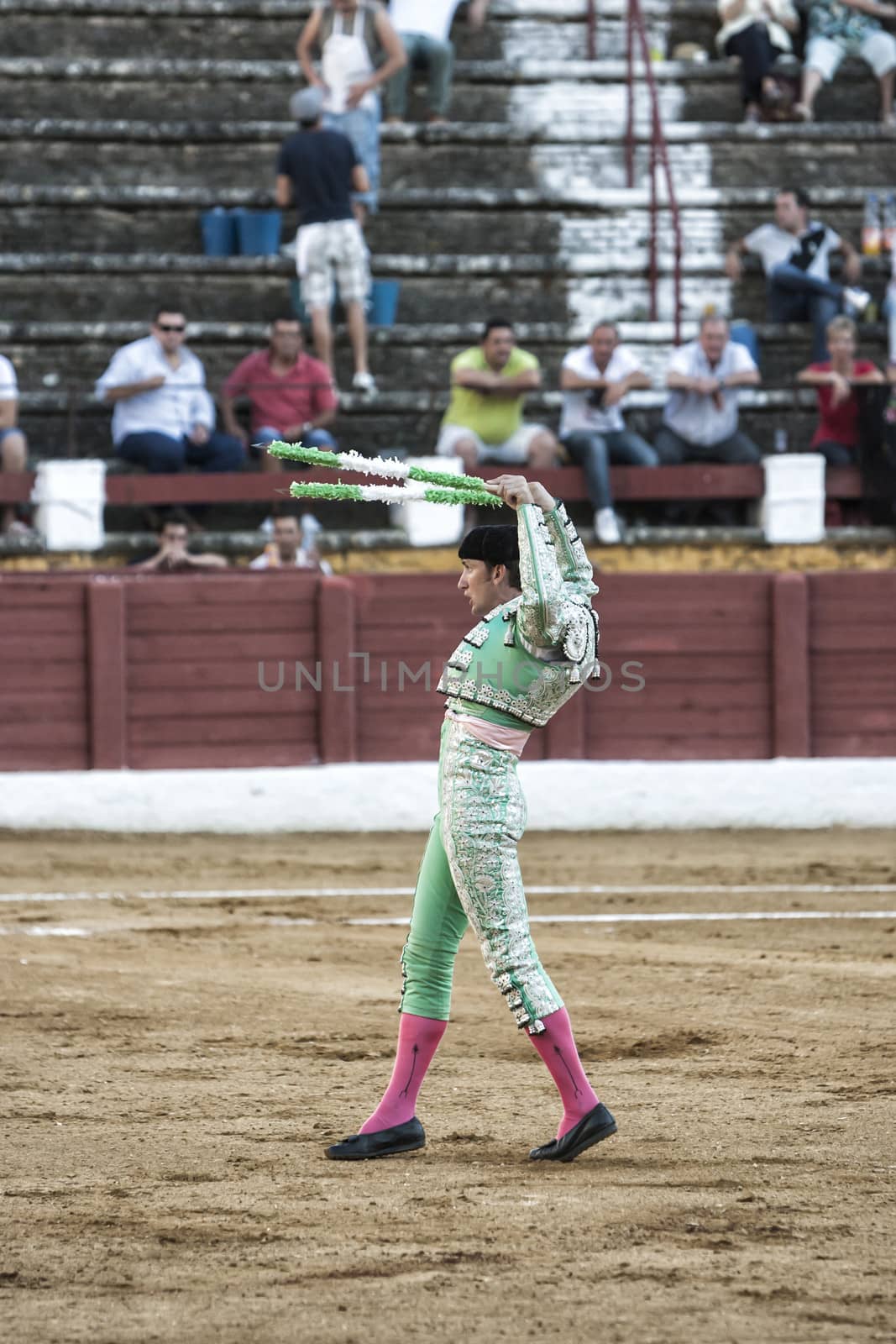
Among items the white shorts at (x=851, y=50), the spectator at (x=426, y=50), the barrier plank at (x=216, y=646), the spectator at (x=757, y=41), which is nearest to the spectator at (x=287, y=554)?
the barrier plank at (x=216, y=646)

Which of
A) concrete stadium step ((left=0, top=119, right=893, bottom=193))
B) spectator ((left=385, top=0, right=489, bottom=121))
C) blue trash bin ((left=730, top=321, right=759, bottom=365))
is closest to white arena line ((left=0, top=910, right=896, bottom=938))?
blue trash bin ((left=730, top=321, right=759, bottom=365))

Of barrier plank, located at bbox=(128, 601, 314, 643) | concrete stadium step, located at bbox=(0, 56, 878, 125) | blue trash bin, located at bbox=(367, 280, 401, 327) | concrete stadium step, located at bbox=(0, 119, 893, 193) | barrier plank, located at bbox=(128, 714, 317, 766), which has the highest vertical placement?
concrete stadium step, located at bbox=(0, 56, 878, 125)

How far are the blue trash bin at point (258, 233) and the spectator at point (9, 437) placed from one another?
2416 millimetres

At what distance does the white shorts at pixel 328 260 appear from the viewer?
38.0 ft

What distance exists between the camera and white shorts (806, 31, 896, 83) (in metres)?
14.2

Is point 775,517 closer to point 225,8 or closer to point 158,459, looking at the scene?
point 158,459

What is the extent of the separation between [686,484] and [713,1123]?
Result: 23.3 ft

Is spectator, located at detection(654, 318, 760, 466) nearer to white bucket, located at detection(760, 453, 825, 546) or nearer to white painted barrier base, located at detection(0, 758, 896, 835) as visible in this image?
white bucket, located at detection(760, 453, 825, 546)

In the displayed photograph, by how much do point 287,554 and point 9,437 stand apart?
5.17 ft

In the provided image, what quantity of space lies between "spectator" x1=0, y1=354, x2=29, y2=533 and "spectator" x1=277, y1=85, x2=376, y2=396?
1.86 meters

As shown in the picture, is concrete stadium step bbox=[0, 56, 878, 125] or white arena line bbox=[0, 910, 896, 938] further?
concrete stadium step bbox=[0, 56, 878, 125]

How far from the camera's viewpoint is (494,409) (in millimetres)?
10914

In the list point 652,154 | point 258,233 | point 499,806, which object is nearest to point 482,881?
point 499,806

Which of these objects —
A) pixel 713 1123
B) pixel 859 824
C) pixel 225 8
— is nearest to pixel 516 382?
pixel 859 824
